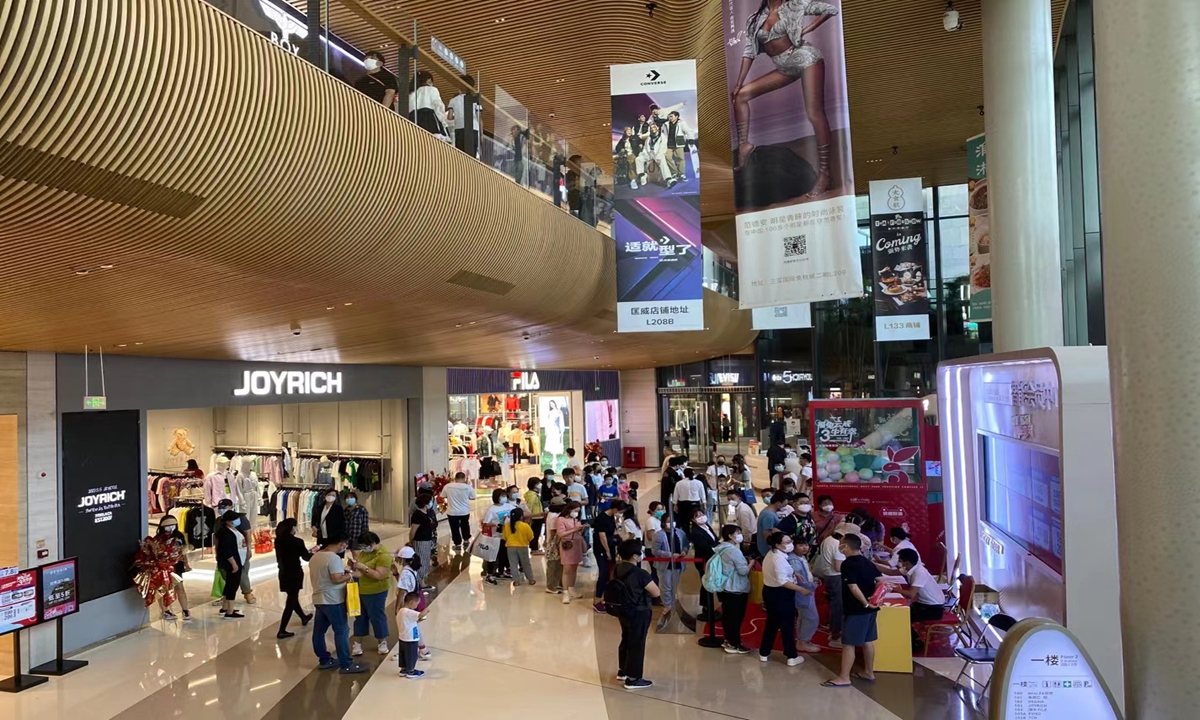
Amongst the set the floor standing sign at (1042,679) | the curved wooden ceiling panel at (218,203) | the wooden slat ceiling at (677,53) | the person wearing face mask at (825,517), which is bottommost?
the person wearing face mask at (825,517)

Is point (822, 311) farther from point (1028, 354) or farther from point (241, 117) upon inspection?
point (241, 117)

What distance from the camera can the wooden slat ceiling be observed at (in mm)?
9305

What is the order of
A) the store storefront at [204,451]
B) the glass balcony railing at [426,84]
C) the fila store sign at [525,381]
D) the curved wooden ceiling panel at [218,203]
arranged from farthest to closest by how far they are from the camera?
the fila store sign at [525,381]
the store storefront at [204,451]
the glass balcony railing at [426,84]
the curved wooden ceiling panel at [218,203]

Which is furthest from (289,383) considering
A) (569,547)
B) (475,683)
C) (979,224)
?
(979,224)

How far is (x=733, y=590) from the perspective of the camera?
25.3 ft

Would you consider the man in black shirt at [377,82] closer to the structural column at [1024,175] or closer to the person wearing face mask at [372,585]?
the person wearing face mask at [372,585]

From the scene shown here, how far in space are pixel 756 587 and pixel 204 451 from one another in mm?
13889

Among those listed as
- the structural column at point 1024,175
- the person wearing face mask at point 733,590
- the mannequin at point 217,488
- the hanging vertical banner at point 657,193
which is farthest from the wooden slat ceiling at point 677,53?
the mannequin at point 217,488

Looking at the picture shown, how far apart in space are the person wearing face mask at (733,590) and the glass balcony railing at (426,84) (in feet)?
12.8

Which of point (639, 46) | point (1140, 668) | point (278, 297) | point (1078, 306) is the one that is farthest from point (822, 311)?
point (1140, 668)

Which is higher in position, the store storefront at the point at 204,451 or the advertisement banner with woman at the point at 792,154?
the advertisement banner with woman at the point at 792,154

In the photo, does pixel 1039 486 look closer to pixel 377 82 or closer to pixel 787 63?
pixel 787 63

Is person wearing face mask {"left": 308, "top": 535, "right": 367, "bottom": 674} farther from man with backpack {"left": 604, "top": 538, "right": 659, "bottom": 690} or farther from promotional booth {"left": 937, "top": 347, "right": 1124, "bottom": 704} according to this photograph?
promotional booth {"left": 937, "top": 347, "right": 1124, "bottom": 704}

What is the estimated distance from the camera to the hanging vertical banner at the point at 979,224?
11367 millimetres
